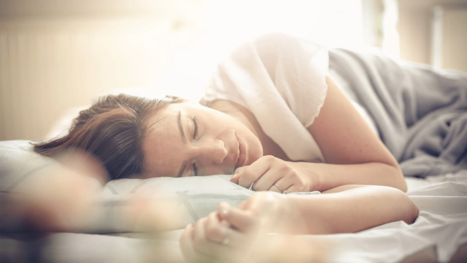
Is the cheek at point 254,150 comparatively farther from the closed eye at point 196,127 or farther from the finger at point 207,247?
the finger at point 207,247

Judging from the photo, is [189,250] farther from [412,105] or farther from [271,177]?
[412,105]

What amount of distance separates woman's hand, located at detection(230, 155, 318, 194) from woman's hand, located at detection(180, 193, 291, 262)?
16 centimetres

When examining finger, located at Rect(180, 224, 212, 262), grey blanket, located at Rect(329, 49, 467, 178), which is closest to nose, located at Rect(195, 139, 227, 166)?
finger, located at Rect(180, 224, 212, 262)

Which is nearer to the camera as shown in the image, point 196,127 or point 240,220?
point 240,220

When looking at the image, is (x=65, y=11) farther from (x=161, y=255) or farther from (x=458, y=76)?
(x=458, y=76)

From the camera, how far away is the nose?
55cm

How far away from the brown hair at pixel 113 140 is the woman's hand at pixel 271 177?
0.21 metres

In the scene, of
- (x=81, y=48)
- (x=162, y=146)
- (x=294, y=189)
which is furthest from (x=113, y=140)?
(x=81, y=48)

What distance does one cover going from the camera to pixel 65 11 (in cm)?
160

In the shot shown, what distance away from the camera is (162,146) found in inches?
21.9

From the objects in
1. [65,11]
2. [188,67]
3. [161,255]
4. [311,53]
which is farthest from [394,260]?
[65,11]

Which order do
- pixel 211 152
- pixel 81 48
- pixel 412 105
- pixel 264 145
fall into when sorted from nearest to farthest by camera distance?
1. pixel 211 152
2. pixel 264 145
3. pixel 412 105
4. pixel 81 48

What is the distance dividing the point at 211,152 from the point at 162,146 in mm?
94

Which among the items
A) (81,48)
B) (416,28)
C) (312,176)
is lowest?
(312,176)
